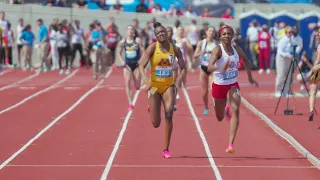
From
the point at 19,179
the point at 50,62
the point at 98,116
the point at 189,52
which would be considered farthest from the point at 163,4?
the point at 19,179

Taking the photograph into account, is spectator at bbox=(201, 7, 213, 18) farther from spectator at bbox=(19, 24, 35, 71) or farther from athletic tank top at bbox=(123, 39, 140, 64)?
athletic tank top at bbox=(123, 39, 140, 64)

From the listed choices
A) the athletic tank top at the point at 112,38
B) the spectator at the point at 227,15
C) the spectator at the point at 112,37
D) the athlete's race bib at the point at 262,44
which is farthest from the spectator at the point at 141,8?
the athlete's race bib at the point at 262,44

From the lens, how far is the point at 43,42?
3712 centimetres

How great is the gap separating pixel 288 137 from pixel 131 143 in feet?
8.62

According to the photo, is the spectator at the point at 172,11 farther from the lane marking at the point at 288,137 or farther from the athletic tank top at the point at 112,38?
the lane marking at the point at 288,137

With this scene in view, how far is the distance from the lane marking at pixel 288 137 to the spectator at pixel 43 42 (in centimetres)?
1414

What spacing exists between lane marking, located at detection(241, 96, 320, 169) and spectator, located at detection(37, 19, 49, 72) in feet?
46.4

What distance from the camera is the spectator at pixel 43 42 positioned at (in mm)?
37000

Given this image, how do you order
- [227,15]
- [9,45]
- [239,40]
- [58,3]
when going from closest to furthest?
[9,45] < [239,40] < [58,3] < [227,15]

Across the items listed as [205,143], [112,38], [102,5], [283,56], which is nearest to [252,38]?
Result: [112,38]

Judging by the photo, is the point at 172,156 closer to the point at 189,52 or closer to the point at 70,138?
the point at 70,138

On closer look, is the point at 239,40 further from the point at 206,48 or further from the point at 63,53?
the point at 206,48

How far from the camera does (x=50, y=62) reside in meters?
38.9

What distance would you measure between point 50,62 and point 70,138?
70.6 feet
